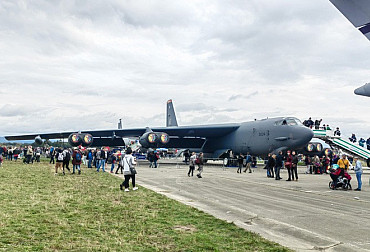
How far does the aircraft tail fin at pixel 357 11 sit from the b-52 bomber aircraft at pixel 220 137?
17.9 m

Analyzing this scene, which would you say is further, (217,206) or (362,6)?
(217,206)

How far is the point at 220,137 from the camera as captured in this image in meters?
34.3

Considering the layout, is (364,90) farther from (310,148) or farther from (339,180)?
(310,148)

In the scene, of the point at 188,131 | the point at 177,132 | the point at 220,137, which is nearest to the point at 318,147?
the point at 220,137

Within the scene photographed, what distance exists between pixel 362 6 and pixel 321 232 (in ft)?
14.9

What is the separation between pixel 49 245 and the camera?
5.53 m

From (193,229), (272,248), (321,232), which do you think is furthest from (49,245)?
(321,232)

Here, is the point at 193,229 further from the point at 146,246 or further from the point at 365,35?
the point at 365,35

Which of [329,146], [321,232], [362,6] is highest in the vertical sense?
[362,6]

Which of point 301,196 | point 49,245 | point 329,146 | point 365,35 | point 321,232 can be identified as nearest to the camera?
point 49,245

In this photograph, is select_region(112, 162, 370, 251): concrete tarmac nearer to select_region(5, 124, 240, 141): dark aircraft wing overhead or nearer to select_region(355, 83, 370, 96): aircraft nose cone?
select_region(355, 83, 370, 96): aircraft nose cone

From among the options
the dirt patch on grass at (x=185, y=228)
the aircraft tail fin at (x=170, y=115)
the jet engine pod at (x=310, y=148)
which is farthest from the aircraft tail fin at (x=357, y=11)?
the aircraft tail fin at (x=170, y=115)

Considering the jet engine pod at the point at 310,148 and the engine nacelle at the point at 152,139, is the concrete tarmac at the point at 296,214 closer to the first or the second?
the engine nacelle at the point at 152,139

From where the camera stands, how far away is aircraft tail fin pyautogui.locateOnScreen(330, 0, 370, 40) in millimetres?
6922
